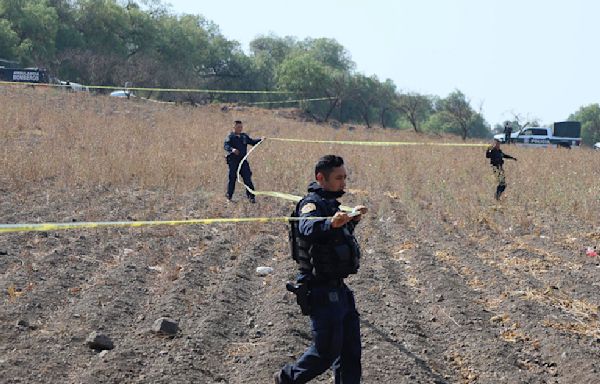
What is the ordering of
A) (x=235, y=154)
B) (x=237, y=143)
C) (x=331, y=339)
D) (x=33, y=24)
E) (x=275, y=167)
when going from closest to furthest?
(x=331, y=339), (x=235, y=154), (x=237, y=143), (x=275, y=167), (x=33, y=24)

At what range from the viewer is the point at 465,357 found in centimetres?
649

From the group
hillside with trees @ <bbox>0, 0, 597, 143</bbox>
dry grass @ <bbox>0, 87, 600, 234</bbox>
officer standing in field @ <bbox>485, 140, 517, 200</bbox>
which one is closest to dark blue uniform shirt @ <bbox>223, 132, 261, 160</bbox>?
dry grass @ <bbox>0, 87, 600, 234</bbox>

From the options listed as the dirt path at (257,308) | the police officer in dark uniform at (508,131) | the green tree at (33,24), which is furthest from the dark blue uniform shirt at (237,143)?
the green tree at (33,24)

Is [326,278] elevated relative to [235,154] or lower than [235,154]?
lower

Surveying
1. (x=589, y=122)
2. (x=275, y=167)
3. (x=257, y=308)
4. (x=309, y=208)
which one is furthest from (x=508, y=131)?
(x=589, y=122)

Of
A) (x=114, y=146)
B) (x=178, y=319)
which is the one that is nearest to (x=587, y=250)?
(x=178, y=319)

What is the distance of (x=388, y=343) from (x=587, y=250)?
5.40 m

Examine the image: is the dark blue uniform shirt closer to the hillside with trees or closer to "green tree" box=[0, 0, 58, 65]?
the hillside with trees

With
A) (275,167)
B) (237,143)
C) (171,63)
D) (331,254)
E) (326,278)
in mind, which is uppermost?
(171,63)

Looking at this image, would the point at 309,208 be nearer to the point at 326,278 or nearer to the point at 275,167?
the point at 326,278

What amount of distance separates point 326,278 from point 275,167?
1372 centimetres

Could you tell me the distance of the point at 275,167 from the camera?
60.8 feet

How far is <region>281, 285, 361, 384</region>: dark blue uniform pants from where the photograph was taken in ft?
15.8

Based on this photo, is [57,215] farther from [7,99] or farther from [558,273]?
[7,99]
